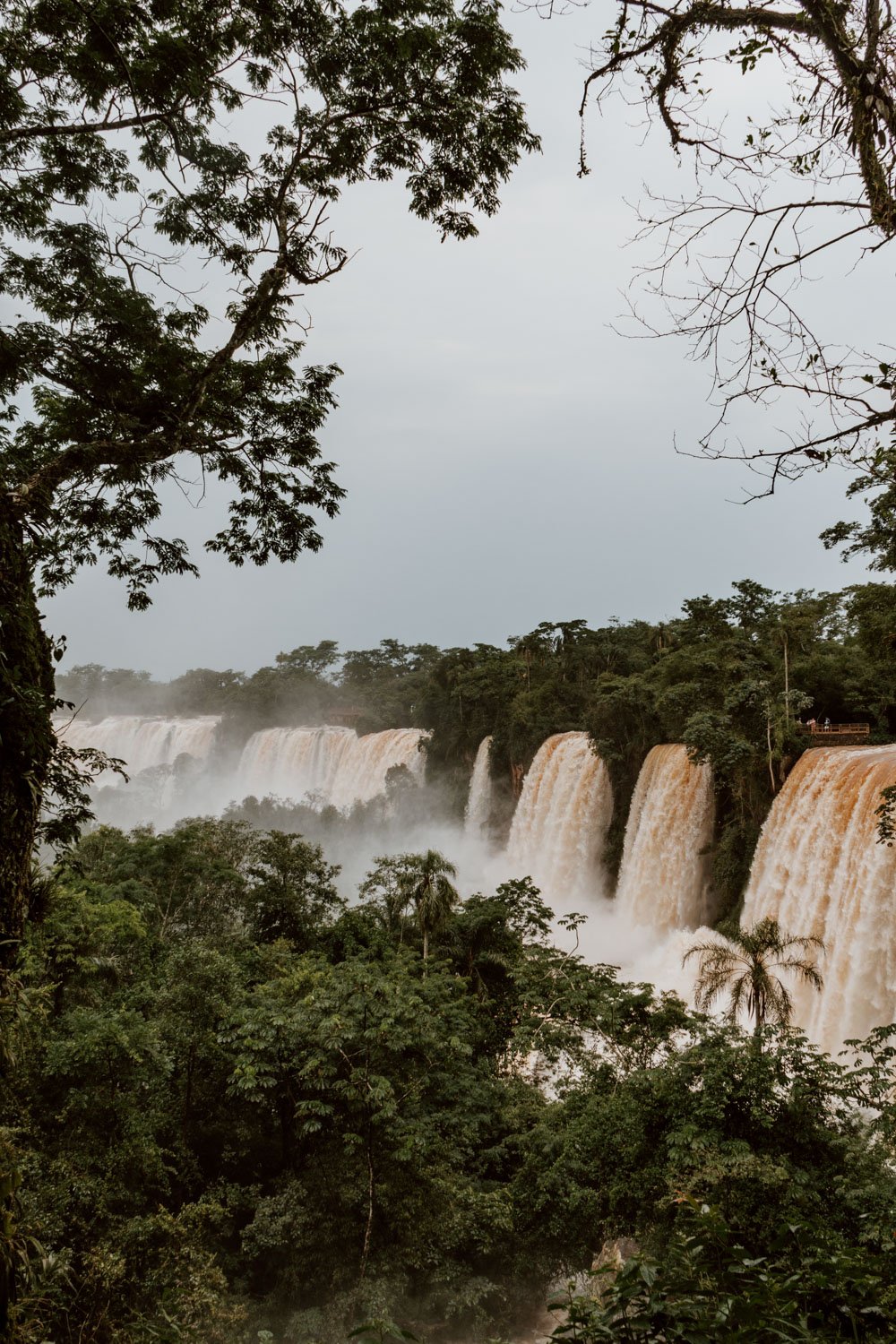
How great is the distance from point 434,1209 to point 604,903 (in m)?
14.9

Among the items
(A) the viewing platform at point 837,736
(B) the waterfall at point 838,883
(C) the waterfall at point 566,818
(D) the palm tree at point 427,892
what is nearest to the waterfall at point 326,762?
(C) the waterfall at point 566,818

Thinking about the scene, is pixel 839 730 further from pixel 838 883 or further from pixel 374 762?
pixel 374 762

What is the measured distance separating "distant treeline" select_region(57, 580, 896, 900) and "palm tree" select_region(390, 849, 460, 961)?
7.68 meters

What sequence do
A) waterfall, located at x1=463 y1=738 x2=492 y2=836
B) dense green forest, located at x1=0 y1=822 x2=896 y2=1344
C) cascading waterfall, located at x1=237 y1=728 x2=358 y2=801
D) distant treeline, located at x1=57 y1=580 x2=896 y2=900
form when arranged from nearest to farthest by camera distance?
dense green forest, located at x1=0 y1=822 x2=896 y2=1344, distant treeline, located at x1=57 y1=580 x2=896 y2=900, waterfall, located at x1=463 y1=738 x2=492 y2=836, cascading waterfall, located at x1=237 y1=728 x2=358 y2=801

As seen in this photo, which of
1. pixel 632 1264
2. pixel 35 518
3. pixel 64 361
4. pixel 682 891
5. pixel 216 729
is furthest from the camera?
pixel 216 729

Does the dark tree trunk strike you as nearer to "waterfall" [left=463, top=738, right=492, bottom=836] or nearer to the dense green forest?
the dense green forest

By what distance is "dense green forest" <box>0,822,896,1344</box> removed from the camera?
5.81 meters

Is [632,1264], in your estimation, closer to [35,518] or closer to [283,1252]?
[35,518]

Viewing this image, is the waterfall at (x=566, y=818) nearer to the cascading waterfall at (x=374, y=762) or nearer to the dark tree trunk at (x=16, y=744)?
the cascading waterfall at (x=374, y=762)

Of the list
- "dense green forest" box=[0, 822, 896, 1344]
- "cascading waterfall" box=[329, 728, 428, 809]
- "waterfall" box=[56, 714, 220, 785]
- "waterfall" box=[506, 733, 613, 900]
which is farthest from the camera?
"waterfall" box=[56, 714, 220, 785]

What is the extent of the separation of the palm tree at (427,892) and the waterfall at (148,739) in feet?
118

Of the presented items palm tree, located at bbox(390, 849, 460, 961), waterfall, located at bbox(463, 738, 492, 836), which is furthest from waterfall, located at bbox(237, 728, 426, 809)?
palm tree, located at bbox(390, 849, 460, 961)

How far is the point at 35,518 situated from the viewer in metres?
3.02

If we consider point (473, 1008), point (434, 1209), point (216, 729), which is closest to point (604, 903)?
point (473, 1008)
